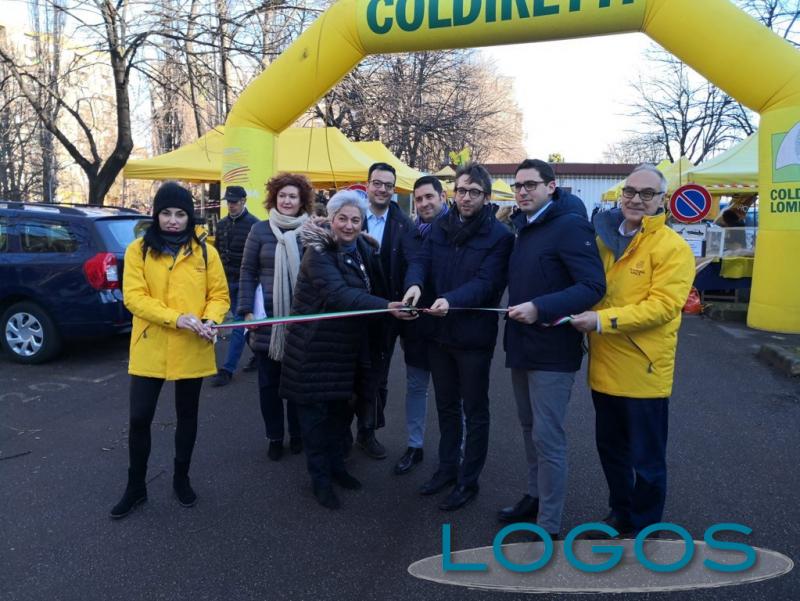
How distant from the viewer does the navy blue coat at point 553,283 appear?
9.16ft

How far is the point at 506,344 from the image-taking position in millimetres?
3145

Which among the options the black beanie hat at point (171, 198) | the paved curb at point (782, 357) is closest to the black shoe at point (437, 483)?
the black beanie hat at point (171, 198)

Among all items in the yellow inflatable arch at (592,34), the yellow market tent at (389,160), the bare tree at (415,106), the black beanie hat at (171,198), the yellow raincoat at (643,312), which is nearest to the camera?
the yellow raincoat at (643,312)

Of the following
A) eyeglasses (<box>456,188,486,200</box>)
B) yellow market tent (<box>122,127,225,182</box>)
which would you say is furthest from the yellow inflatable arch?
eyeglasses (<box>456,188,486,200</box>)

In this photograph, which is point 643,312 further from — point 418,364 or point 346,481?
point 346,481

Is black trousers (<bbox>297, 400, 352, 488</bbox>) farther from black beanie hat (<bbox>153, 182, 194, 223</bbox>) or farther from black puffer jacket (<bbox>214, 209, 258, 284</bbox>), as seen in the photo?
black puffer jacket (<bbox>214, 209, 258, 284</bbox>)

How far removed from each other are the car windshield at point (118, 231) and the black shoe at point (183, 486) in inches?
139

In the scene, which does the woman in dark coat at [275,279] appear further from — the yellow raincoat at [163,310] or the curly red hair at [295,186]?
the yellow raincoat at [163,310]

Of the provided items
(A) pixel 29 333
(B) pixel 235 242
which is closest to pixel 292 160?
(B) pixel 235 242

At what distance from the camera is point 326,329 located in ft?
11.2

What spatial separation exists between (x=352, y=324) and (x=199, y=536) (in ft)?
4.73

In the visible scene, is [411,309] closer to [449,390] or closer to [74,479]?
[449,390]

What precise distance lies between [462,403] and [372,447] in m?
0.95

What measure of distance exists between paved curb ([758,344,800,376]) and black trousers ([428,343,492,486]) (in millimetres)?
4694
